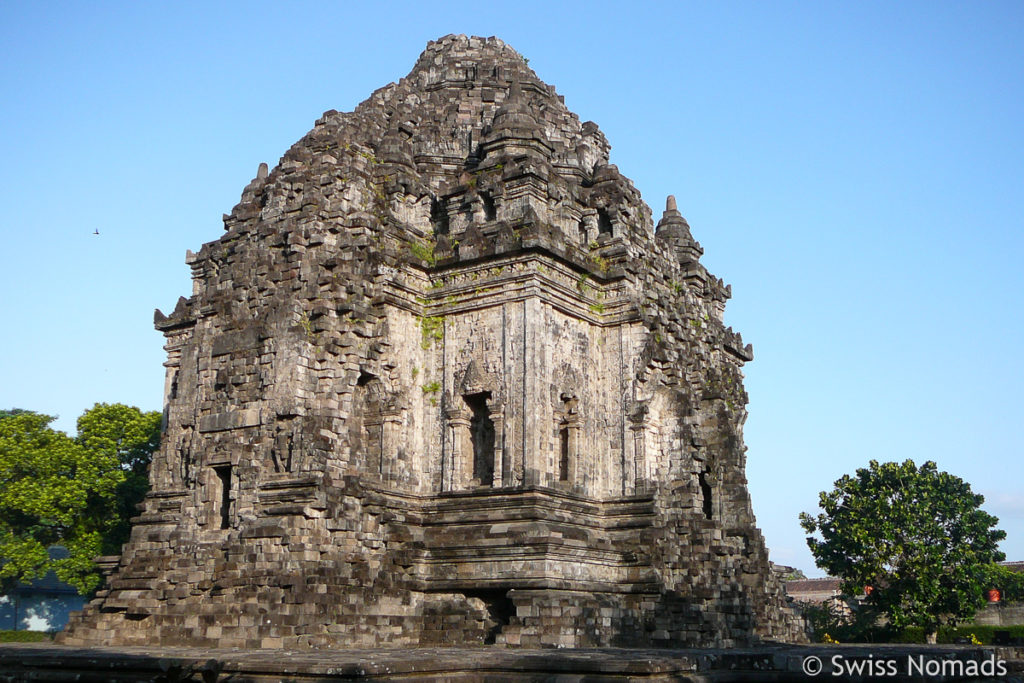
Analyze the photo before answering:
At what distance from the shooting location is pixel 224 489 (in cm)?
1827

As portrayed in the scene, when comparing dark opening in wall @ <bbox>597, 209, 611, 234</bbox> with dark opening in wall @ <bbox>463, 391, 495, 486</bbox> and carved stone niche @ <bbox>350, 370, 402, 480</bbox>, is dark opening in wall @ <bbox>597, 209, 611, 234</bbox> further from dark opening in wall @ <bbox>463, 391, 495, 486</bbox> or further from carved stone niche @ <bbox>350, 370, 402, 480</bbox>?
carved stone niche @ <bbox>350, 370, 402, 480</bbox>

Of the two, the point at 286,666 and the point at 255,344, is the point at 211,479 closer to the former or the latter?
the point at 255,344

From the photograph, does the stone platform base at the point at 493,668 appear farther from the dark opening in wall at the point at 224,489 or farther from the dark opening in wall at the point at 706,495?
the dark opening in wall at the point at 706,495

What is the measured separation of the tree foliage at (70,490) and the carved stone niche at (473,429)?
1658 cm

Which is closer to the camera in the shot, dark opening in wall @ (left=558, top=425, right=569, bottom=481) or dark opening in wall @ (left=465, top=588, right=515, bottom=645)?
dark opening in wall @ (left=465, top=588, right=515, bottom=645)

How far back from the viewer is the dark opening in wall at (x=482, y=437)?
19172 millimetres

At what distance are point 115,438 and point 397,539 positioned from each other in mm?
18721

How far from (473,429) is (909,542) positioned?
23.2m

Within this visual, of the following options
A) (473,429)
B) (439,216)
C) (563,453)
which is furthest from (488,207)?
(563,453)

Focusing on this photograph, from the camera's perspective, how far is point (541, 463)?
18.2m

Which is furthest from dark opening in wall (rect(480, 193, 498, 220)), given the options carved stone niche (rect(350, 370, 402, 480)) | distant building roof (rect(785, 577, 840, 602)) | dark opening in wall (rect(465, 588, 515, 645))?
distant building roof (rect(785, 577, 840, 602))

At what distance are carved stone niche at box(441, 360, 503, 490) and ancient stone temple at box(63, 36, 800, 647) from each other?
0.17ft

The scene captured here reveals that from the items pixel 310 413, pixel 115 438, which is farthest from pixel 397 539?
pixel 115 438

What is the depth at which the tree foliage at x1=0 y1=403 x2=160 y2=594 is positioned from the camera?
3075 centimetres
